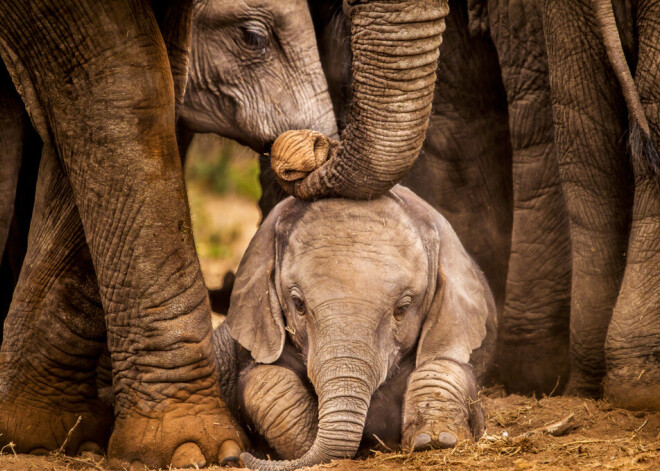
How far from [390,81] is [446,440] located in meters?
0.94

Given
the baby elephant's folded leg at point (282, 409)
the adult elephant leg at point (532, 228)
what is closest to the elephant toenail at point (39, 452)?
the baby elephant's folded leg at point (282, 409)

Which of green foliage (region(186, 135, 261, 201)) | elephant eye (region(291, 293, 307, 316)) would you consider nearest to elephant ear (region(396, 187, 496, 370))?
elephant eye (region(291, 293, 307, 316))

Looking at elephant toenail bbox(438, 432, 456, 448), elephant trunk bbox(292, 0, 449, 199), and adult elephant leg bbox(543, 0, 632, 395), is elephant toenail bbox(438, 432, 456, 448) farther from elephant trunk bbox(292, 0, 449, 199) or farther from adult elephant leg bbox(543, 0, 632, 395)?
adult elephant leg bbox(543, 0, 632, 395)

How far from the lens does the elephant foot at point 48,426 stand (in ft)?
12.8

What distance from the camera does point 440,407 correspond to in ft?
11.7

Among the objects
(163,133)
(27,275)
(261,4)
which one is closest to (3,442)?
(27,275)

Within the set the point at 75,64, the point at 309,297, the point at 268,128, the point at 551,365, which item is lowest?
the point at 551,365

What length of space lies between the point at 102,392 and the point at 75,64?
3.65 feet

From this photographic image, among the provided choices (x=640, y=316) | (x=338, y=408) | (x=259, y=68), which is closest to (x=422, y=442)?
(x=338, y=408)

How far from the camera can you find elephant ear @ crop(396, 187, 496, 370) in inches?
148

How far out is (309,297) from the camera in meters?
3.63

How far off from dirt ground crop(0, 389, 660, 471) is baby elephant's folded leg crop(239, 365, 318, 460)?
205mm

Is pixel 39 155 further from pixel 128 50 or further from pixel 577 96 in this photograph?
pixel 577 96

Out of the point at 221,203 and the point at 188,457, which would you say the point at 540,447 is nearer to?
the point at 188,457
